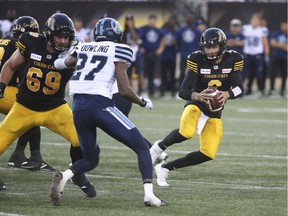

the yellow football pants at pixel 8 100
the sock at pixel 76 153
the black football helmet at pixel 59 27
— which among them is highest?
the black football helmet at pixel 59 27

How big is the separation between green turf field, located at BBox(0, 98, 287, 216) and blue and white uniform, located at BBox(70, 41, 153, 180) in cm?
48

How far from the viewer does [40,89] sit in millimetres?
7512

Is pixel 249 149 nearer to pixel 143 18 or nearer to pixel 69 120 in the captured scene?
pixel 69 120

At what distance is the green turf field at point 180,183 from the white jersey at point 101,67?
0.92 metres

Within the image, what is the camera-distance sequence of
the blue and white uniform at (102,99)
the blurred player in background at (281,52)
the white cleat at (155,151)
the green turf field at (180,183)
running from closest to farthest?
the green turf field at (180,183)
the blue and white uniform at (102,99)
the white cleat at (155,151)
the blurred player in background at (281,52)

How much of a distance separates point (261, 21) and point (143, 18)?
A: 2967mm

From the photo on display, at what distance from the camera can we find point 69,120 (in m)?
7.58

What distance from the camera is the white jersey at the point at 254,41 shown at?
61.4 ft

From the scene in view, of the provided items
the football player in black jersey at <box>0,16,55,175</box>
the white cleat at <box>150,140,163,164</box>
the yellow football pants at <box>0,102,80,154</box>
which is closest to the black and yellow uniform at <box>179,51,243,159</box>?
the white cleat at <box>150,140,163,164</box>

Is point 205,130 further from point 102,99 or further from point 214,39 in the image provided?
point 102,99

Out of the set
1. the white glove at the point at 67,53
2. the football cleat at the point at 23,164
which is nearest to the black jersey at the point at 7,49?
the football cleat at the point at 23,164

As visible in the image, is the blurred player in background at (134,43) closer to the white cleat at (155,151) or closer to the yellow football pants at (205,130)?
the white cleat at (155,151)

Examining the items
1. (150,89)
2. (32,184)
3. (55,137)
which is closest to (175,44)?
(150,89)

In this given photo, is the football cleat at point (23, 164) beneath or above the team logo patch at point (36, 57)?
beneath
